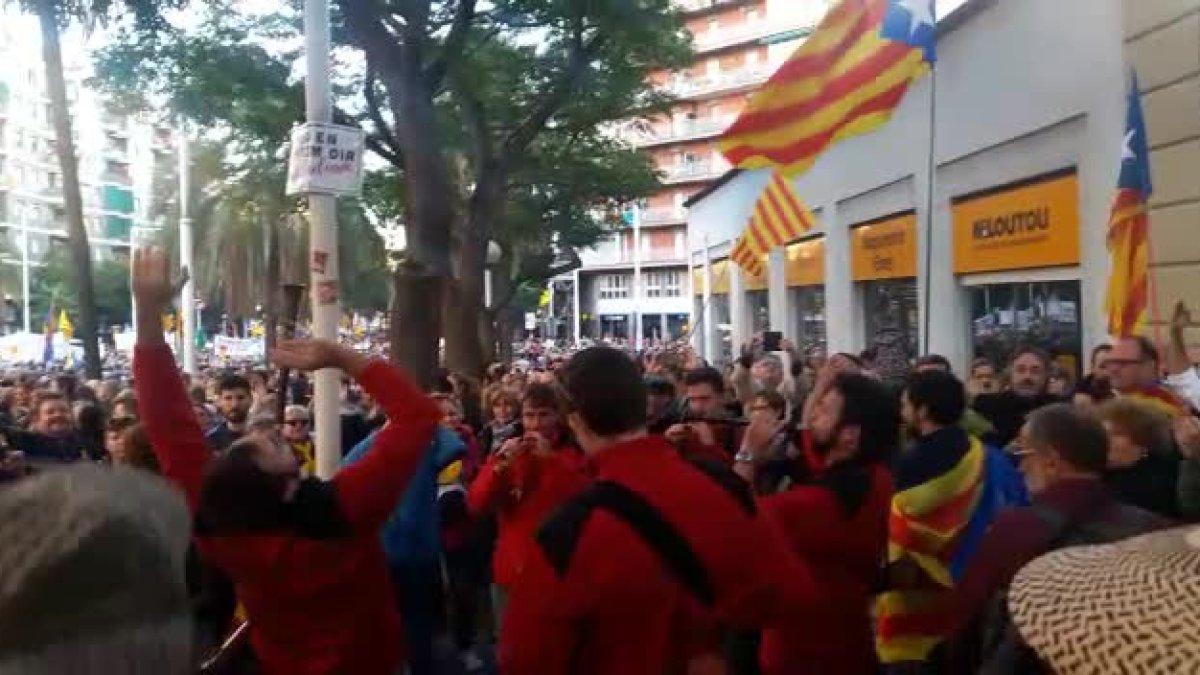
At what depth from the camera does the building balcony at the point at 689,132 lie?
75125mm

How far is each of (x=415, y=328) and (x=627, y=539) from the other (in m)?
7.66

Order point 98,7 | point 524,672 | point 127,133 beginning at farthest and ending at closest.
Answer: point 127,133, point 98,7, point 524,672

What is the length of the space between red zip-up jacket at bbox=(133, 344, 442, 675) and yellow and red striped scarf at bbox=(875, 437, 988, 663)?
1.89 m

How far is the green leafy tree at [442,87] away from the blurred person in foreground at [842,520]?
6.26 metres

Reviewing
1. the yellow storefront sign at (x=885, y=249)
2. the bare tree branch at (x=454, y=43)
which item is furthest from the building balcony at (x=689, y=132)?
the bare tree branch at (x=454, y=43)

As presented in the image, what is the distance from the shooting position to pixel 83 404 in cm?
912

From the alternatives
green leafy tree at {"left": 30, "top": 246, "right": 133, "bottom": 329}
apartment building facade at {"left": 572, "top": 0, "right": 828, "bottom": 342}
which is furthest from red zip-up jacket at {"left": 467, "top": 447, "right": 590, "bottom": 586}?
green leafy tree at {"left": 30, "top": 246, "right": 133, "bottom": 329}

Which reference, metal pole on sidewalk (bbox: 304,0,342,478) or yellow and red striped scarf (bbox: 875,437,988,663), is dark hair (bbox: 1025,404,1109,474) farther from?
metal pole on sidewalk (bbox: 304,0,342,478)

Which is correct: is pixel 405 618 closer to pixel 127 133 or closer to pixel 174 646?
pixel 174 646

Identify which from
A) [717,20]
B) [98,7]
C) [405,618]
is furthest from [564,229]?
[717,20]

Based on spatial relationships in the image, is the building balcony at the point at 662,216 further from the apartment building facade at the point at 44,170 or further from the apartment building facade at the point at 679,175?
the apartment building facade at the point at 44,170

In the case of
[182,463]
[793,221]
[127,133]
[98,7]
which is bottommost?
[182,463]

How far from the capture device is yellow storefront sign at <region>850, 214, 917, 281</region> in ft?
52.5

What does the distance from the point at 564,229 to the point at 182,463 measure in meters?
28.7
